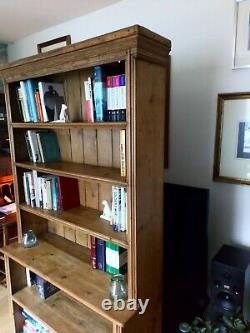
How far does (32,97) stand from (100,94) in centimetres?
54

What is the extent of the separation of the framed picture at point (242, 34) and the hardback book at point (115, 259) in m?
1.22

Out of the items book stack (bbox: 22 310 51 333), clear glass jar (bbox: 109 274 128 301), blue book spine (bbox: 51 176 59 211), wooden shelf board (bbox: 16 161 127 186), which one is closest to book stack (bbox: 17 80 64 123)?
wooden shelf board (bbox: 16 161 127 186)

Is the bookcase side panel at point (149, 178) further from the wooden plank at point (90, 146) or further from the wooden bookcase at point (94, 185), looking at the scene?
the wooden plank at point (90, 146)

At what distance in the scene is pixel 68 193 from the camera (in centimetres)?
169

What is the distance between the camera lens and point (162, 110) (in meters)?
1.26

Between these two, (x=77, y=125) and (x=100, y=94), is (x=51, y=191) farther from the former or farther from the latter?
(x=100, y=94)

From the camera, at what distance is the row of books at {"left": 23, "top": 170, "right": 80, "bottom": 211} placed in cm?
165

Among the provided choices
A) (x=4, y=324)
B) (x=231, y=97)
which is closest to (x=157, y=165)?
(x=231, y=97)

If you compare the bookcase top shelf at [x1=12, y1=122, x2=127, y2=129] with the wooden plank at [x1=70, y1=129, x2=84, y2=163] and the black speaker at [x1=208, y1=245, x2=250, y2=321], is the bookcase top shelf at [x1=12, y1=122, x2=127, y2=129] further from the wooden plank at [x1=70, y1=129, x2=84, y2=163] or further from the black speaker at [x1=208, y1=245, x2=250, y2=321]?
the black speaker at [x1=208, y1=245, x2=250, y2=321]

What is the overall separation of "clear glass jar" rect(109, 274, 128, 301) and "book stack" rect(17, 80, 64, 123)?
95cm

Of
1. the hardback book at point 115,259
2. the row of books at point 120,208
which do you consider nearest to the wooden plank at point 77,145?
the row of books at point 120,208

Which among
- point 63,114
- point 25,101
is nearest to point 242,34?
point 63,114

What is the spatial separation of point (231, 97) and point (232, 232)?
81cm

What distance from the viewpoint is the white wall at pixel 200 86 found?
1.54 metres
